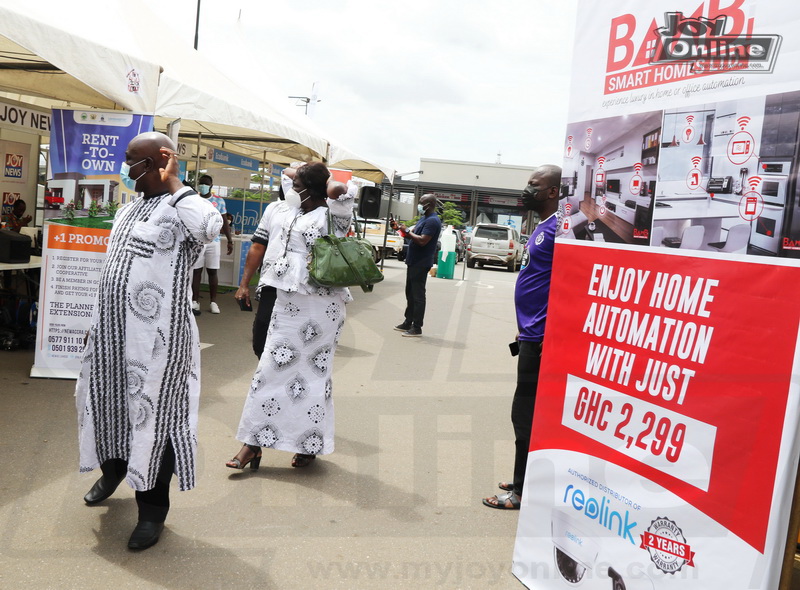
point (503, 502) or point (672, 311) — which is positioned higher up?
point (672, 311)

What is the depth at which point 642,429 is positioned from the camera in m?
2.50

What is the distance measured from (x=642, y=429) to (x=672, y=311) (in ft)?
1.38

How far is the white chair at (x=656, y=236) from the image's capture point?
2.43m

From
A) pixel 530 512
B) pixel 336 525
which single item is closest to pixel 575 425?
pixel 530 512

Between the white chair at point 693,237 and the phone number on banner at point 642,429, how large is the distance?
1.75 feet

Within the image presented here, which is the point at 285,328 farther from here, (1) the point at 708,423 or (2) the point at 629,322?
(1) the point at 708,423

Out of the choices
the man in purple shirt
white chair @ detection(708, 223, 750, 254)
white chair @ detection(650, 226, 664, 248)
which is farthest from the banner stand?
the man in purple shirt

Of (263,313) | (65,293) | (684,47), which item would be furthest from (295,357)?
(65,293)

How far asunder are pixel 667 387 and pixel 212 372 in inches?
220

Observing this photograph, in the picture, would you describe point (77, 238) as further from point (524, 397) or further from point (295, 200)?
point (524, 397)

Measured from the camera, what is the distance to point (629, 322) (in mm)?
2561

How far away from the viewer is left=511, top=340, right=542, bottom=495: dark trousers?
417 cm

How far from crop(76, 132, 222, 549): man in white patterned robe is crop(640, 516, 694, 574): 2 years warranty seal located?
216cm
